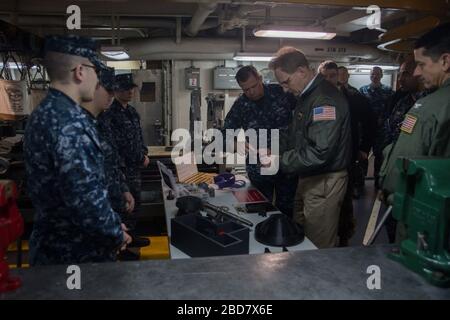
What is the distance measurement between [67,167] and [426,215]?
1.31 m

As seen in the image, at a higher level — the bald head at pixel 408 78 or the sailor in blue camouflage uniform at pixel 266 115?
the bald head at pixel 408 78

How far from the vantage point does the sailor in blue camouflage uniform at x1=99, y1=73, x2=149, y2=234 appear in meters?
3.49

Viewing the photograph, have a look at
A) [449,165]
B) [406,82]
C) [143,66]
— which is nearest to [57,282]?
[449,165]

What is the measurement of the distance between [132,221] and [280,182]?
1709mm

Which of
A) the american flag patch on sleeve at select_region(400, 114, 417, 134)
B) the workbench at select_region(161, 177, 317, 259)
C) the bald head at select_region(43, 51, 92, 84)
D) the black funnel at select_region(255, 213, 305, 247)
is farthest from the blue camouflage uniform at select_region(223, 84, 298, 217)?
the bald head at select_region(43, 51, 92, 84)

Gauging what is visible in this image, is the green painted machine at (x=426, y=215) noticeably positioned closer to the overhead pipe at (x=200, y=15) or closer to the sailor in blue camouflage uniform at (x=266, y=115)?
the sailor in blue camouflage uniform at (x=266, y=115)

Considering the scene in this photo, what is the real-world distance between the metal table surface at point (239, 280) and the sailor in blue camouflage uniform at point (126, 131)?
7.86 ft

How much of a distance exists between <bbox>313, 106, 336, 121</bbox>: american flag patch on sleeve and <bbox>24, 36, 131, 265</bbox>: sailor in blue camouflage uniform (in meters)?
1.30

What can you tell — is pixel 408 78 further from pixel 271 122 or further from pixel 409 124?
pixel 409 124

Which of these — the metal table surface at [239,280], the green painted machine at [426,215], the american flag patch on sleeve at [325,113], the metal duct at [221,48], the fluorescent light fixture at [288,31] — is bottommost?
the metal table surface at [239,280]

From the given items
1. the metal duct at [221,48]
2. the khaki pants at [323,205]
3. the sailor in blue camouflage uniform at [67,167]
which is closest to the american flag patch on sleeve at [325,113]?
the khaki pants at [323,205]

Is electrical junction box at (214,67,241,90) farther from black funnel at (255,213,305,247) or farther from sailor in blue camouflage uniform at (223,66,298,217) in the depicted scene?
black funnel at (255,213,305,247)

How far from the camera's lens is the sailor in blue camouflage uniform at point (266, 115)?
3135mm

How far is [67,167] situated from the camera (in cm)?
150
